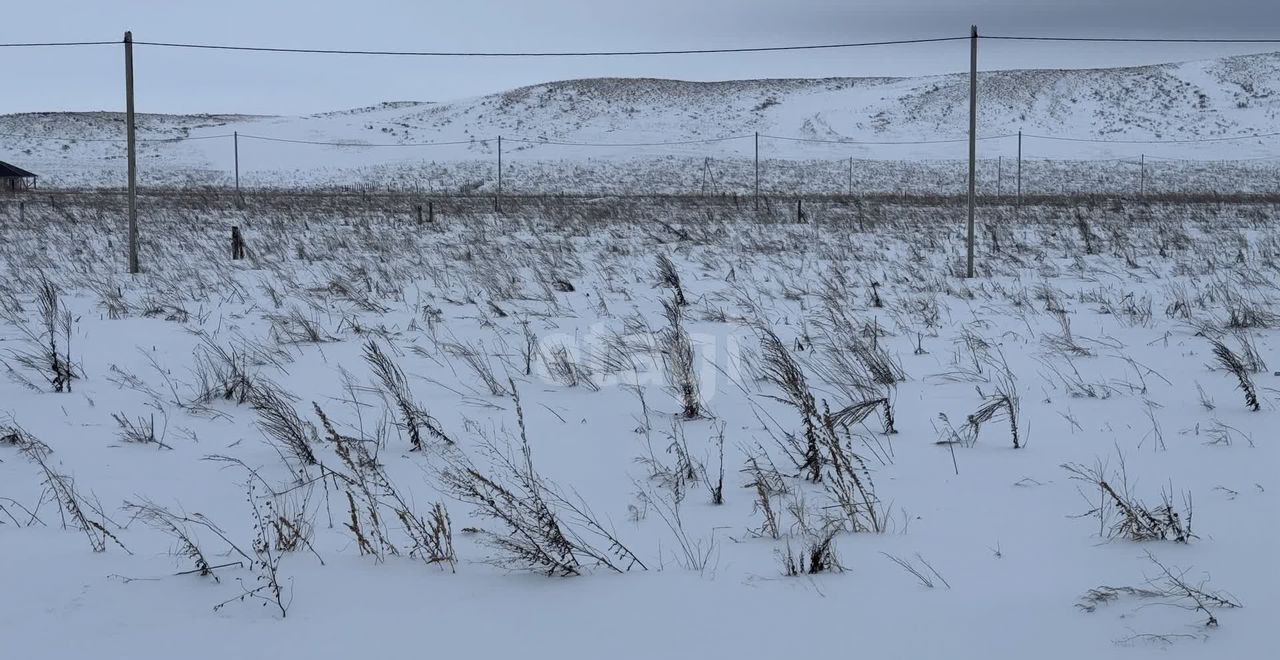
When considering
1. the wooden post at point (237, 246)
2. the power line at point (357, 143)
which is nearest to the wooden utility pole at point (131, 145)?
the wooden post at point (237, 246)

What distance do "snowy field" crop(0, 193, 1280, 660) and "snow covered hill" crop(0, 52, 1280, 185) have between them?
53.9 m

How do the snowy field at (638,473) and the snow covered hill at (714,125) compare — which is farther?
the snow covered hill at (714,125)

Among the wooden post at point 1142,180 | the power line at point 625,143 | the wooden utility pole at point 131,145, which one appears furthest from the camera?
the power line at point 625,143

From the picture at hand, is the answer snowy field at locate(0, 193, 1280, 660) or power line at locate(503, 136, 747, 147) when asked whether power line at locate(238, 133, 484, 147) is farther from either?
snowy field at locate(0, 193, 1280, 660)

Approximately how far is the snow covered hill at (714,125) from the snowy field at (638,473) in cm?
5385

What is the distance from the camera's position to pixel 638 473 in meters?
4.41

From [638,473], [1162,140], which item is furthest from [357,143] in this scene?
[638,473]

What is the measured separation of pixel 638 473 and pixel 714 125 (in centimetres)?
7601

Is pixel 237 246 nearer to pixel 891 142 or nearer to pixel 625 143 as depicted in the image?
pixel 625 143

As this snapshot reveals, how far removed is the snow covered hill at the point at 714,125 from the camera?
215 feet

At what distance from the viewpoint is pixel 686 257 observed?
13.8 m

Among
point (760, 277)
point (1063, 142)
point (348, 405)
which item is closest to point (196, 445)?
point (348, 405)

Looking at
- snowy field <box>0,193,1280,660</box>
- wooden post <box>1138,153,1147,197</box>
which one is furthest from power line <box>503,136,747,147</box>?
snowy field <box>0,193,1280,660</box>

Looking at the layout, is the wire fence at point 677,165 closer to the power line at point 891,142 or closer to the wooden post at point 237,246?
the power line at point 891,142
